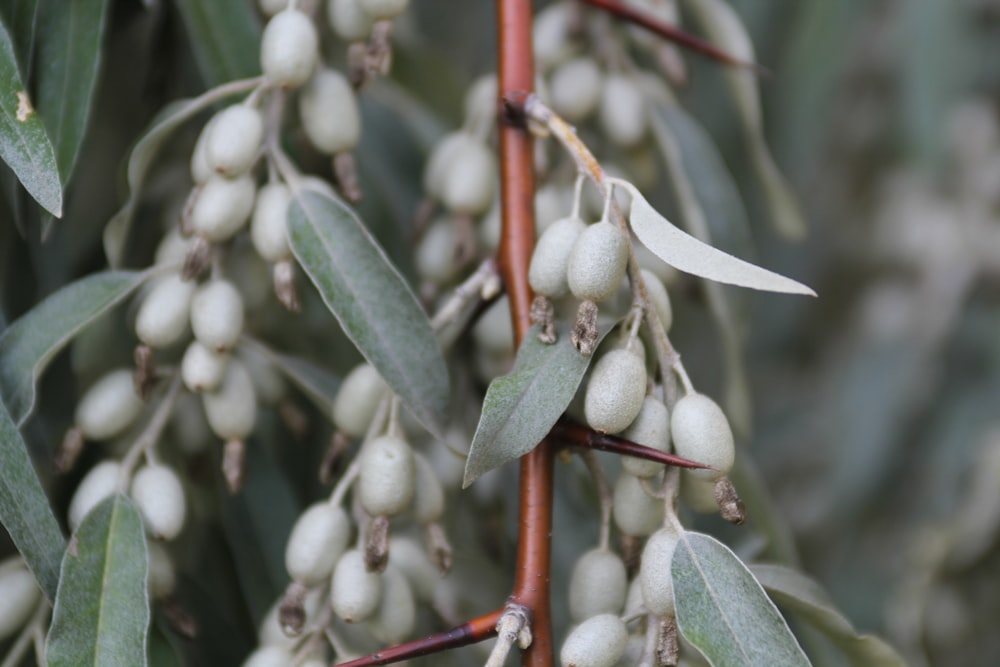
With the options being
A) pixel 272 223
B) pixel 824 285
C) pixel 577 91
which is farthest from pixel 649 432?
pixel 824 285

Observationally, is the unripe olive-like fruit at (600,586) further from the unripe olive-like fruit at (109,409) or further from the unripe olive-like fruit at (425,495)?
the unripe olive-like fruit at (109,409)

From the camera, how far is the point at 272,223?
72 centimetres

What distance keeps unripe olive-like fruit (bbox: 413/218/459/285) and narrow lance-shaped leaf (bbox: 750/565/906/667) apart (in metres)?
0.30

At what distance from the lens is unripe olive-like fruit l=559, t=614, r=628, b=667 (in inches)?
23.2

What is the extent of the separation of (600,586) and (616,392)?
12cm

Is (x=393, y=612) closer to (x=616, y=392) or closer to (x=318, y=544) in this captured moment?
(x=318, y=544)

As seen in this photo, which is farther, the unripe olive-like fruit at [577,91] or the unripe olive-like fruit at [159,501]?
the unripe olive-like fruit at [577,91]

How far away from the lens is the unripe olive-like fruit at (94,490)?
0.70 meters

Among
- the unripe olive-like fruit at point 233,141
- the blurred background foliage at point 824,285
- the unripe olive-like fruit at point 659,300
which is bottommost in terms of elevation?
the blurred background foliage at point 824,285

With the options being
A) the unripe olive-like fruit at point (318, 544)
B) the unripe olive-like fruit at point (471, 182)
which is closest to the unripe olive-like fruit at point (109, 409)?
the unripe olive-like fruit at point (318, 544)

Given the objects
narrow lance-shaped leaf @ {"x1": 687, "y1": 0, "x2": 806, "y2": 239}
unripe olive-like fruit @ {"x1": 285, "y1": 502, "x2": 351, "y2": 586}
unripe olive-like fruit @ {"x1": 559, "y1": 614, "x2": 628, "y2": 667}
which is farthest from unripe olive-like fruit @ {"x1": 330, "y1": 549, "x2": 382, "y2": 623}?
narrow lance-shaped leaf @ {"x1": 687, "y1": 0, "x2": 806, "y2": 239}

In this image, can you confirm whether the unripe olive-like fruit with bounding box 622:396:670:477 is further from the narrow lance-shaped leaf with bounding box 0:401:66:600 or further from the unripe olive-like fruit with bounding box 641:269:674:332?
the narrow lance-shaped leaf with bounding box 0:401:66:600

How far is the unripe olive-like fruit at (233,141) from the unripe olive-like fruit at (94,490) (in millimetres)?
179

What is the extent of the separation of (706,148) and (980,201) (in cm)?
79
